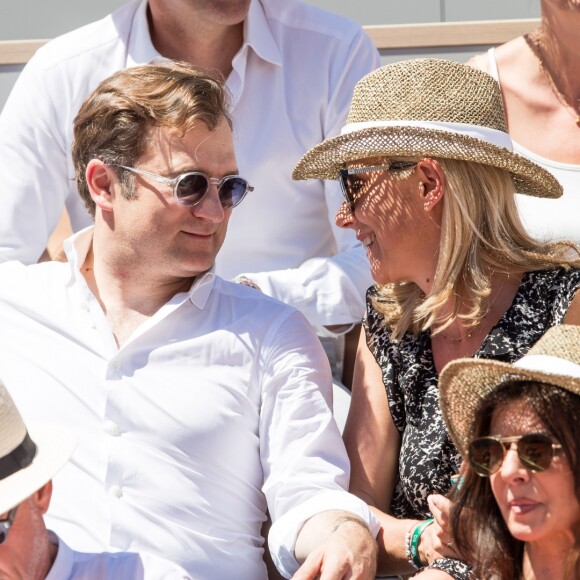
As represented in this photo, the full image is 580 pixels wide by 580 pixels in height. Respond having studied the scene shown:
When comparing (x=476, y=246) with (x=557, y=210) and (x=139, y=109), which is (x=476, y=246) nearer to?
(x=557, y=210)

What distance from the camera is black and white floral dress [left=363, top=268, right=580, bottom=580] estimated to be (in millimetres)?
2980

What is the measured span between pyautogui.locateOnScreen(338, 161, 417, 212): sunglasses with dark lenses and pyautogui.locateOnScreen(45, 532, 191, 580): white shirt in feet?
3.51

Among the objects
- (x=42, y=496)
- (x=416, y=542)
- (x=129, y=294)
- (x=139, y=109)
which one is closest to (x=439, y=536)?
(x=416, y=542)

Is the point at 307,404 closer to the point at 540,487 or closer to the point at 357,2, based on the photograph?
the point at 540,487

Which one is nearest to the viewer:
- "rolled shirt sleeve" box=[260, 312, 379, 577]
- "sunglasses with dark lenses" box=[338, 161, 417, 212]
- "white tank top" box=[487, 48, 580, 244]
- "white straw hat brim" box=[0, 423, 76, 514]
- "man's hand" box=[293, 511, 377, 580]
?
"white straw hat brim" box=[0, 423, 76, 514]

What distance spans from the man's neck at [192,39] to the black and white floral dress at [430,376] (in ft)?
4.40

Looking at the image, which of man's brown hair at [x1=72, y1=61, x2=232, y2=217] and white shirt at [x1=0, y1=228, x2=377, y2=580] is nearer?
white shirt at [x1=0, y1=228, x2=377, y2=580]

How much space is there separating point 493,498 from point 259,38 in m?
2.05

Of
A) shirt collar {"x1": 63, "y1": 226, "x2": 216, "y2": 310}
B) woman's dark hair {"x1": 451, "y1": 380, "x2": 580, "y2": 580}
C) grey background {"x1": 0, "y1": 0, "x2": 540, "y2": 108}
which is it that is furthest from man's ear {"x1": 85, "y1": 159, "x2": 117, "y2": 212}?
grey background {"x1": 0, "y1": 0, "x2": 540, "y2": 108}

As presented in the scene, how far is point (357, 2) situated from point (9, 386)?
2.40 meters

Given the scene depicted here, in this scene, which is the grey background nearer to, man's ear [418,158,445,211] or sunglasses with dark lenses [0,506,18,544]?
man's ear [418,158,445,211]

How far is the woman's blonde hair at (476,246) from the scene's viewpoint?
3035 millimetres

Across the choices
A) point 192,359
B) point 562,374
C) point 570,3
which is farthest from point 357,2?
point 562,374

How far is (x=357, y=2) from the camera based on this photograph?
4891mm
